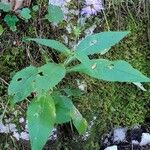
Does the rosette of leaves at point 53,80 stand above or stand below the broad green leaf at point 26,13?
below

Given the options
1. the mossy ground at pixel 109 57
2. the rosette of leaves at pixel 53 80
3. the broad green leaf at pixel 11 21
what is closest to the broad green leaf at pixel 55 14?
the mossy ground at pixel 109 57

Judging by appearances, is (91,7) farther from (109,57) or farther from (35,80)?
(35,80)

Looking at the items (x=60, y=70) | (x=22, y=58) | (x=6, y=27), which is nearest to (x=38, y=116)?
(x=60, y=70)

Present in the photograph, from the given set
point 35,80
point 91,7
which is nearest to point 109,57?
point 91,7

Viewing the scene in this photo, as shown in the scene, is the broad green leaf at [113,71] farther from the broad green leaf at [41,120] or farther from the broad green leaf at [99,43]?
the broad green leaf at [41,120]

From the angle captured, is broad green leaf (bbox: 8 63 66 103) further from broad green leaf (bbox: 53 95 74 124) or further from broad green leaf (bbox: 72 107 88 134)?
broad green leaf (bbox: 72 107 88 134)

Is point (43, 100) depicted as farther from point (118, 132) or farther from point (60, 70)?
point (118, 132)

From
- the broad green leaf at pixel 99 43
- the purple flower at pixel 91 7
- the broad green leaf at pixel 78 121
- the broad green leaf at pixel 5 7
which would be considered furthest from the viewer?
the purple flower at pixel 91 7

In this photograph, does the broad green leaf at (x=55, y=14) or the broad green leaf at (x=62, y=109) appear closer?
the broad green leaf at (x=62, y=109)
